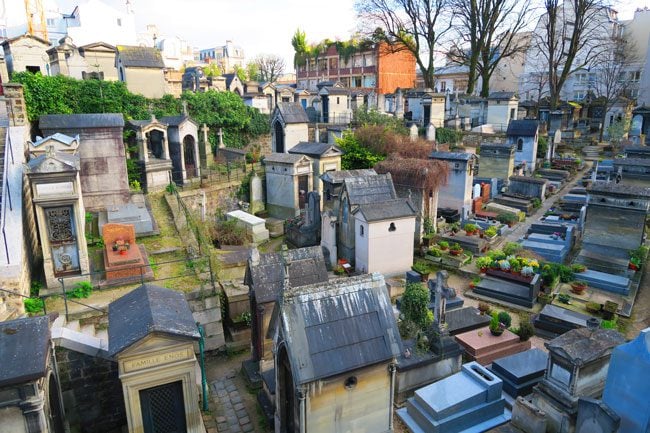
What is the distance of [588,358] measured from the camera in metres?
7.58

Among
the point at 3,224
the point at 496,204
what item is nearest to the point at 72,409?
the point at 3,224

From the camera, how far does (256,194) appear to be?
23469mm


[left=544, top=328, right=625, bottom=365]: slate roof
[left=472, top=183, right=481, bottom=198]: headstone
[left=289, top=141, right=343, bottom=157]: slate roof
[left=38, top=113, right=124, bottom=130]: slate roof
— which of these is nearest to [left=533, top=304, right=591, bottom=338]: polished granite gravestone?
[left=544, top=328, right=625, bottom=365]: slate roof

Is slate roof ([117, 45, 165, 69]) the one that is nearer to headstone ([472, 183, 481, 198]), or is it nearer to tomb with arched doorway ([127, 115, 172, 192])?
tomb with arched doorway ([127, 115, 172, 192])

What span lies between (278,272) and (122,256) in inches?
202

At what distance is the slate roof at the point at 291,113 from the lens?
26706mm

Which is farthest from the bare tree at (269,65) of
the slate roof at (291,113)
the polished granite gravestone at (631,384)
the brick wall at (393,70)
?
the polished granite gravestone at (631,384)

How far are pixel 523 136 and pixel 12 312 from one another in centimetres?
2826

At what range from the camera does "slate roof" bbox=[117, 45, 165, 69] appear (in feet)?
85.1

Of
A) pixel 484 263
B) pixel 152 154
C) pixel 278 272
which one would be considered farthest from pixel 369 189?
pixel 152 154

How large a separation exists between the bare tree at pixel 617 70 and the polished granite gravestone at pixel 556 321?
3606cm

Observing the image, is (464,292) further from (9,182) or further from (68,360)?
(9,182)

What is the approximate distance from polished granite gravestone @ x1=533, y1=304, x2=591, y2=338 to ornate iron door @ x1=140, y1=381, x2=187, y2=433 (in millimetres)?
9275

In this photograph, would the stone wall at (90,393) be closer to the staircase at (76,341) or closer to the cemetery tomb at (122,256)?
the staircase at (76,341)
